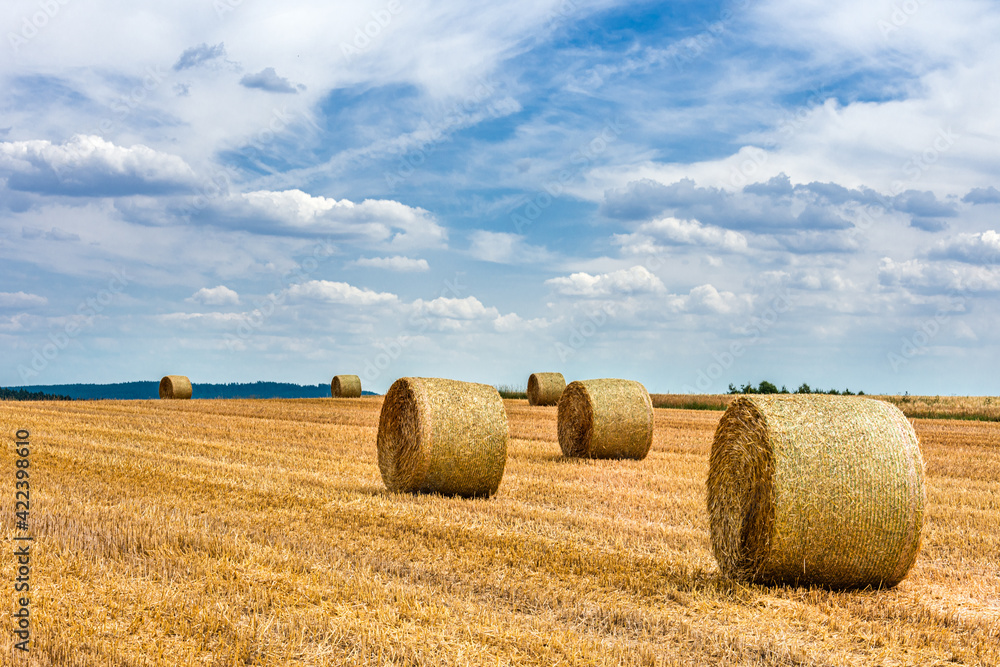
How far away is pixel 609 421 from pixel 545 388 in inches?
618

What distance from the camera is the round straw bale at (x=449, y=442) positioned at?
11.1 m

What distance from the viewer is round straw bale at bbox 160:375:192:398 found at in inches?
1399

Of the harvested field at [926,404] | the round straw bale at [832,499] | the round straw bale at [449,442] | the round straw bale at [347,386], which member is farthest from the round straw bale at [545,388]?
the round straw bale at [832,499]

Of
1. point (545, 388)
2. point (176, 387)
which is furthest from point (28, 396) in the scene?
point (545, 388)

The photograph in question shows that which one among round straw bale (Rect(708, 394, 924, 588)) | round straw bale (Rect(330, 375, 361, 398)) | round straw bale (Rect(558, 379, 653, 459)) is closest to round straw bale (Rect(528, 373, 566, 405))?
round straw bale (Rect(330, 375, 361, 398))

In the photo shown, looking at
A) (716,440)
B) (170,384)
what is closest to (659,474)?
(716,440)

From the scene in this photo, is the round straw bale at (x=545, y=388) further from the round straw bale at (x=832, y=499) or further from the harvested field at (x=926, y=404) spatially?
the round straw bale at (x=832, y=499)

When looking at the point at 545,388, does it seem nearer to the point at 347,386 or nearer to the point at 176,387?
the point at 347,386

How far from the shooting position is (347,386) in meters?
38.8

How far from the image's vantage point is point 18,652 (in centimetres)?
524

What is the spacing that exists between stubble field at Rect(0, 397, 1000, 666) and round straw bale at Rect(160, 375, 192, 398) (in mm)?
23445

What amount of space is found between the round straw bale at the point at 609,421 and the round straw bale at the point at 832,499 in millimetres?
8548

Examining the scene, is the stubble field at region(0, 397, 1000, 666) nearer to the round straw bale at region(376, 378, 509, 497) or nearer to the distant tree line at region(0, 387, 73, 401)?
the round straw bale at region(376, 378, 509, 497)

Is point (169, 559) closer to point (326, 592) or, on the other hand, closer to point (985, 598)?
point (326, 592)
